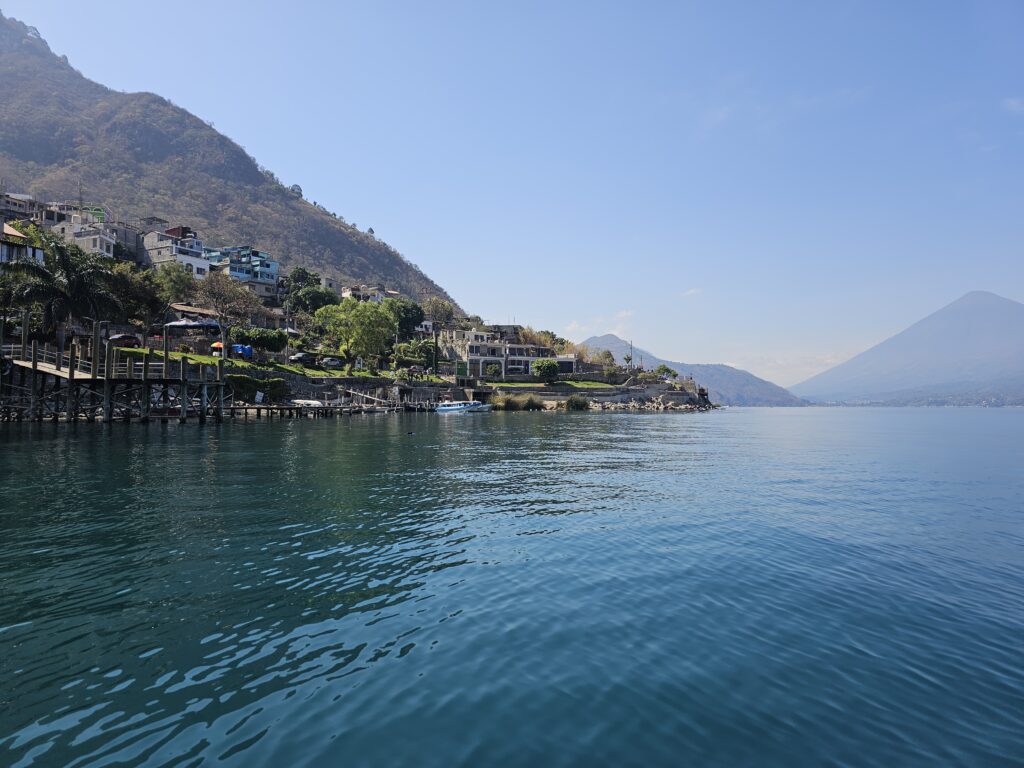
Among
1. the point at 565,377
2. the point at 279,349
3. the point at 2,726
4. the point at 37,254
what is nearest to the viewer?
the point at 2,726

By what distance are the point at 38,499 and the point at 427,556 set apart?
16757 mm

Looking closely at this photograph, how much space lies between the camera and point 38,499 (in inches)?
824

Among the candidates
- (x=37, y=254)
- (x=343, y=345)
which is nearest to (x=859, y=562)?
(x=37, y=254)

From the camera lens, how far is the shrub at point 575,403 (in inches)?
4838

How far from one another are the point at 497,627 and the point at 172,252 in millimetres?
139081

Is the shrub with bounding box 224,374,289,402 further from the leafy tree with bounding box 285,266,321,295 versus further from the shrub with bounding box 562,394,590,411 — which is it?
the leafy tree with bounding box 285,266,321,295

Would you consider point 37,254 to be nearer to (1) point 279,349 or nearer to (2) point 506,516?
(1) point 279,349

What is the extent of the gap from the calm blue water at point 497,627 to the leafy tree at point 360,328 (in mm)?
81233

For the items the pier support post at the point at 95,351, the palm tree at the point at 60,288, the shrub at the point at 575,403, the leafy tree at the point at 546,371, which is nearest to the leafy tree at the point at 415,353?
the leafy tree at the point at 546,371

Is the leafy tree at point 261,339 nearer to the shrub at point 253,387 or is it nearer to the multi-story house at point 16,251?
the shrub at point 253,387

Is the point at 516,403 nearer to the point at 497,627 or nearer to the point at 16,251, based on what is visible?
the point at 16,251

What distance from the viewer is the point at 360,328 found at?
105m

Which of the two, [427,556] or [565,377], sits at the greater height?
[565,377]

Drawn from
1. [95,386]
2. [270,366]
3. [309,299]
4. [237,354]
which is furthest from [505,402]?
[95,386]
